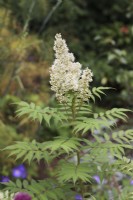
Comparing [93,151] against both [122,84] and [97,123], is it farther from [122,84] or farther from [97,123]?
[122,84]

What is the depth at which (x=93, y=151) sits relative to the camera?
9.09 ft

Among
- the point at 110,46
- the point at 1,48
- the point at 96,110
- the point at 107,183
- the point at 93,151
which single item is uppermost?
the point at 110,46

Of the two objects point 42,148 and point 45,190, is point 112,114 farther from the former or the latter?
point 45,190

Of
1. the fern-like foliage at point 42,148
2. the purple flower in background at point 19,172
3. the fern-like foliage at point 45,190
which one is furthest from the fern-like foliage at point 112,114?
the purple flower in background at point 19,172

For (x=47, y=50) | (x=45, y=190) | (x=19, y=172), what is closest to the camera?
(x=45, y=190)

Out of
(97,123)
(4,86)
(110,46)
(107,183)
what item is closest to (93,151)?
(97,123)

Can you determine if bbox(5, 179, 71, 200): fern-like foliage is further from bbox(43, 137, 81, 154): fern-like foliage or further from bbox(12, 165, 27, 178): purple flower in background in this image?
bbox(12, 165, 27, 178): purple flower in background

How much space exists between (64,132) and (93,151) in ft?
11.4

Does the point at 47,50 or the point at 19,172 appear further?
the point at 47,50

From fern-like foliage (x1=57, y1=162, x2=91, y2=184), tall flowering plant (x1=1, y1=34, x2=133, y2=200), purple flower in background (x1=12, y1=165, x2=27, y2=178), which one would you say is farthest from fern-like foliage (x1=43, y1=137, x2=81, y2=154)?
purple flower in background (x1=12, y1=165, x2=27, y2=178)

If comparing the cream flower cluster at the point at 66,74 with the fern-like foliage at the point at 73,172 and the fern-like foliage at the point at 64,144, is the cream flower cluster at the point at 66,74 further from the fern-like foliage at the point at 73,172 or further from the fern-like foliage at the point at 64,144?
the fern-like foliage at the point at 73,172

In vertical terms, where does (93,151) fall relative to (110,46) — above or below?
below

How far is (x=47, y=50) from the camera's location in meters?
5.29

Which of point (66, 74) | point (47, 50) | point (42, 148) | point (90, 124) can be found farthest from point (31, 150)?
point (47, 50)
